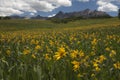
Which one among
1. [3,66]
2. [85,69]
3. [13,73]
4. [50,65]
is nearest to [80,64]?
[85,69]

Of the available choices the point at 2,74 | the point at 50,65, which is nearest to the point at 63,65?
the point at 50,65

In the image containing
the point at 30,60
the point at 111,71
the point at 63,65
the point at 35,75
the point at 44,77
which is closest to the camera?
the point at 35,75

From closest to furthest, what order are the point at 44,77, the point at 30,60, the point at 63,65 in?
the point at 44,77 → the point at 63,65 → the point at 30,60

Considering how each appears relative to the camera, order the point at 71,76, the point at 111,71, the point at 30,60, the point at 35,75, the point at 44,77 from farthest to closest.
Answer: the point at 30,60, the point at 111,71, the point at 71,76, the point at 44,77, the point at 35,75

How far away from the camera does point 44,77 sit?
4.69 m

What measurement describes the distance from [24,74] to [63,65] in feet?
4.06

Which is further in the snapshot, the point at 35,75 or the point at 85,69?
the point at 85,69

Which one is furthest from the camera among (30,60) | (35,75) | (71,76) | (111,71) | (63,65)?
(30,60)

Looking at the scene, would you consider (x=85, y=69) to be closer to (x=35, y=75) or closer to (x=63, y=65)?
(x=63, y=65)

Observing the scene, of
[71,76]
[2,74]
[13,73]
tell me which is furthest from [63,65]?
[2,74]

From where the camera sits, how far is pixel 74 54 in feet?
18.0

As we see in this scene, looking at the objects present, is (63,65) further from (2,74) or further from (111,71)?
(2,74)

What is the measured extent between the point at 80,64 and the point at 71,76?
26 centimetres

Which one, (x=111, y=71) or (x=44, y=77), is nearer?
(x=44, y=77)
